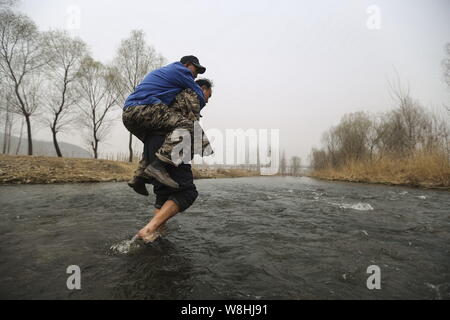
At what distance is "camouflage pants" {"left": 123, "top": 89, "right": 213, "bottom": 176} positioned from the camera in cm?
197

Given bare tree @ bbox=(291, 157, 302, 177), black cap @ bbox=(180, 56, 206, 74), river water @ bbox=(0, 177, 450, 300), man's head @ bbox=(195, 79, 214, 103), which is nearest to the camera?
river water @ bbox=(0, 177, 450, 300)

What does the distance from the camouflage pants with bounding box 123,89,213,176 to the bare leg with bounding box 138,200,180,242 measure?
39 centimetres

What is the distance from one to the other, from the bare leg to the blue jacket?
39.1 inches

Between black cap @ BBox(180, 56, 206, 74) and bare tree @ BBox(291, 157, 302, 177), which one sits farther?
bare tree @ BBox(291, 157, 302, 177)

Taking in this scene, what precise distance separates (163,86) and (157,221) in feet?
4.26

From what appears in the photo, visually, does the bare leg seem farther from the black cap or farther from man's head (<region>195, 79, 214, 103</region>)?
the black cap

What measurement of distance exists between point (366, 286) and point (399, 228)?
172 cm

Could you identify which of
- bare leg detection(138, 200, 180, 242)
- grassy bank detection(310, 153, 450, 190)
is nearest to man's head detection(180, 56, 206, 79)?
bare leg detection(138, 200, 180, 242)

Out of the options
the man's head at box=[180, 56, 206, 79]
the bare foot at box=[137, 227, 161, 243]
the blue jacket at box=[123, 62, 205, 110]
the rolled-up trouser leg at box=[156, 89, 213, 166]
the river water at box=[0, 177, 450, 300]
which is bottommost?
the river water at box=[0, 177, 450, 300]

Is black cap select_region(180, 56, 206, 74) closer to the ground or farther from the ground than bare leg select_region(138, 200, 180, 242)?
farther from the ground

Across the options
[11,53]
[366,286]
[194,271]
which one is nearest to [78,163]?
[11,53]

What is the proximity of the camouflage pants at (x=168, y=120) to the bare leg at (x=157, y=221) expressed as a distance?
1.27 ft

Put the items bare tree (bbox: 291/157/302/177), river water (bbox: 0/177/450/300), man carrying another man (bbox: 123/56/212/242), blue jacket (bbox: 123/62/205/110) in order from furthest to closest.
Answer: bare tree (bbox: 291/157/302/177), blue jacket (bbox: 123/62/205/110), man carrying another man (bbox: 123/56/212/242), river water (bbox: 0/177/450/300)

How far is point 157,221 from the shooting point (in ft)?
5.87
